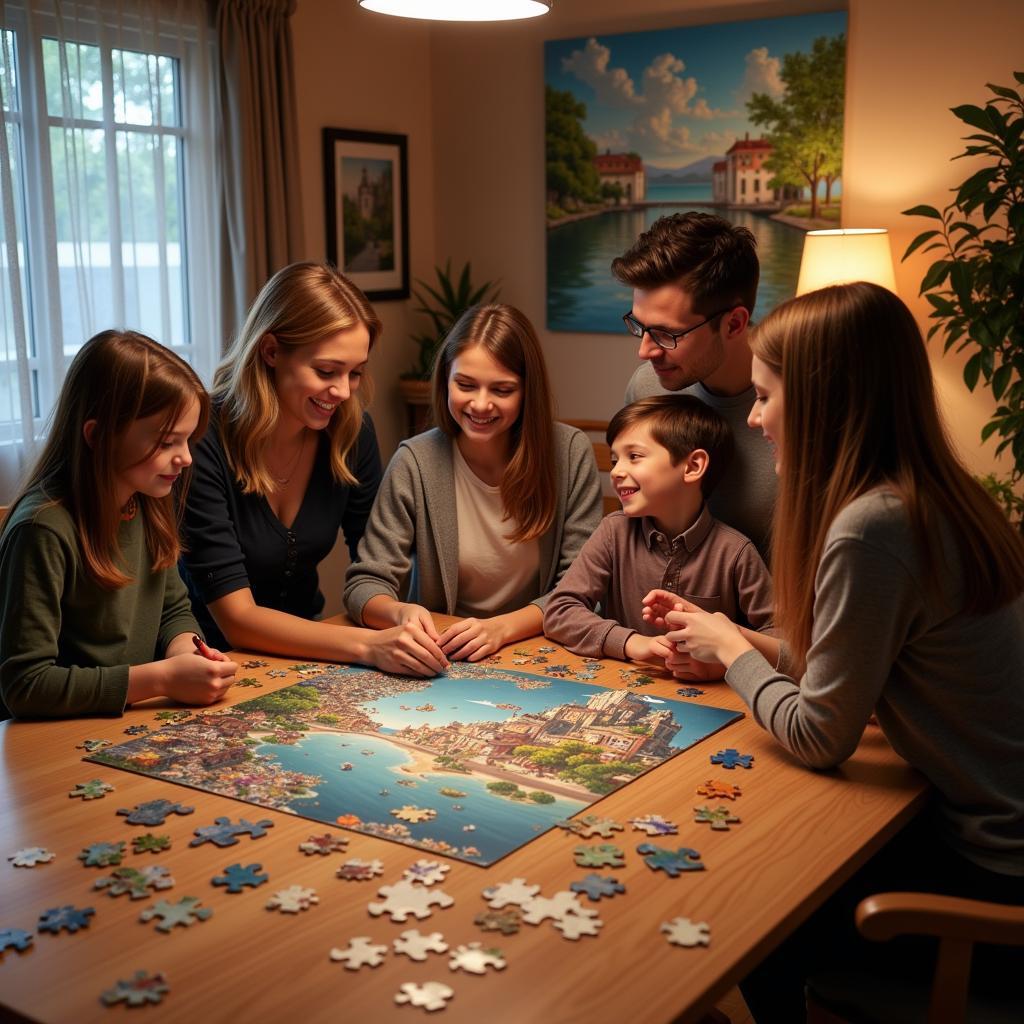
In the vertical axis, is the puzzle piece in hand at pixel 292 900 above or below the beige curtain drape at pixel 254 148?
below

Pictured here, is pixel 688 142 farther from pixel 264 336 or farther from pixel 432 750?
pixel 432 750

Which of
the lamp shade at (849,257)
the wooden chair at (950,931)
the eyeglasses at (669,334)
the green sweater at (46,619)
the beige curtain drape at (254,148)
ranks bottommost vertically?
the wooden chair at (950,931)

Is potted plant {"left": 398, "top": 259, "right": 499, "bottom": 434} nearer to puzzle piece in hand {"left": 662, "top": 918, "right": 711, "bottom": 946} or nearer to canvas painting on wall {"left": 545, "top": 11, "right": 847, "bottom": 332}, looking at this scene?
canvas painting on wall {"left": 545, "top": 11, "right": 847, "bottom": 332}

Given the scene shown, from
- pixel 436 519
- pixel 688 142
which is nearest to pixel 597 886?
pixel 436 519

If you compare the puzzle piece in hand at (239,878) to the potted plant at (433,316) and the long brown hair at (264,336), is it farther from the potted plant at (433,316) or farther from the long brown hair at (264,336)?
the potted plant at (433,316)

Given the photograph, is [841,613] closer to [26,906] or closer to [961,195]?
[26,906]

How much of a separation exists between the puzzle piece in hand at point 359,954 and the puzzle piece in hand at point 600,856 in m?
0.29

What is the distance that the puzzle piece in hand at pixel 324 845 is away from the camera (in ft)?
4.93

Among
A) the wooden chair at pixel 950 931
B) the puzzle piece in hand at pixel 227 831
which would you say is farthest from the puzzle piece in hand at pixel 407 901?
the wooden chair at pixel 950 931

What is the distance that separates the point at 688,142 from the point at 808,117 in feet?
1.66

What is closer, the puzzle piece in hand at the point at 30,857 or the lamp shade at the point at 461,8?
the puzzle piece in hand at the point at 30,857

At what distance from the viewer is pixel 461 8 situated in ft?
8.27

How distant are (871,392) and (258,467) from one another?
1.34 meters

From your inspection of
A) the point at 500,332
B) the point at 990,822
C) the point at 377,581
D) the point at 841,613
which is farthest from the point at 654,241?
the point at 990,822
